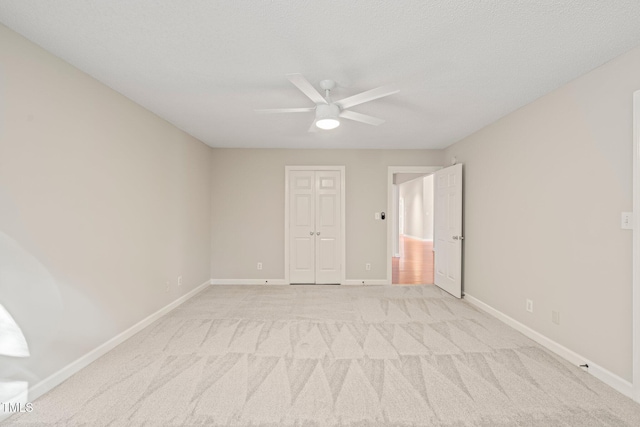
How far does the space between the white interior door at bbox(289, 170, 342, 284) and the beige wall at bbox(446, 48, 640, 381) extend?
7.96 ft

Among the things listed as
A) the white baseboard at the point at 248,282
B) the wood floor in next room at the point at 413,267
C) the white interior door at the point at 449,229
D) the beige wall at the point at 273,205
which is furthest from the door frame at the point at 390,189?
the white baseboard at the point at 248,282

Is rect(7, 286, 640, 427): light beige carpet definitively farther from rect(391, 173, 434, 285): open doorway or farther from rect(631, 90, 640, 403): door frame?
rect(391, 173, 434, 285): open doorway

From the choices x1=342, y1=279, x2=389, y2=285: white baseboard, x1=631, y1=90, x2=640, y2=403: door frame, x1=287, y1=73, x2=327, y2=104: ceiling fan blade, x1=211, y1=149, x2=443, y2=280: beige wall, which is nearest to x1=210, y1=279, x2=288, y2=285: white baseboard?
x1=211, y1=149, x2=443, y2=280: beige wall

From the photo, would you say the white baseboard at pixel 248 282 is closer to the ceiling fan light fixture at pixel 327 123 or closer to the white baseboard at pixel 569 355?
the white baseboard at pixel 569 355

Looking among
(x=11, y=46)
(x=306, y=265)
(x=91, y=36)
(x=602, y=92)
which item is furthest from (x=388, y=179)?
(x=11, y=46)

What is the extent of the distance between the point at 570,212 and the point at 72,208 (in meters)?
4.30

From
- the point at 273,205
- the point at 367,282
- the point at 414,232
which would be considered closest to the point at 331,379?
the point at 367,282

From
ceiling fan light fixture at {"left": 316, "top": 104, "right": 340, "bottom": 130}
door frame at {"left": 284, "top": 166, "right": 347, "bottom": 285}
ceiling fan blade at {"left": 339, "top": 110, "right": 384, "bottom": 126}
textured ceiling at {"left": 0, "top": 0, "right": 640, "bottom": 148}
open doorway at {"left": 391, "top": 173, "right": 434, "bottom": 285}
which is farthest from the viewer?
open doorway at {"left": 391, "top": 173, "right": 434, "bottom": 285}

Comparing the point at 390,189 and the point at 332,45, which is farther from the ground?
the point at 332,45

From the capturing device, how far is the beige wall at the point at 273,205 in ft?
17.2

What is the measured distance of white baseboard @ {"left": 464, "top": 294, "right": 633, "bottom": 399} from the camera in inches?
83.4

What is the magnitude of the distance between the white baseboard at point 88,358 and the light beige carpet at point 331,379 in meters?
0.06

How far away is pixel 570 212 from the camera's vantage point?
260cm

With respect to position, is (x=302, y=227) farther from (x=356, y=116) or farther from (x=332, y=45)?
(x=332, y=45)
